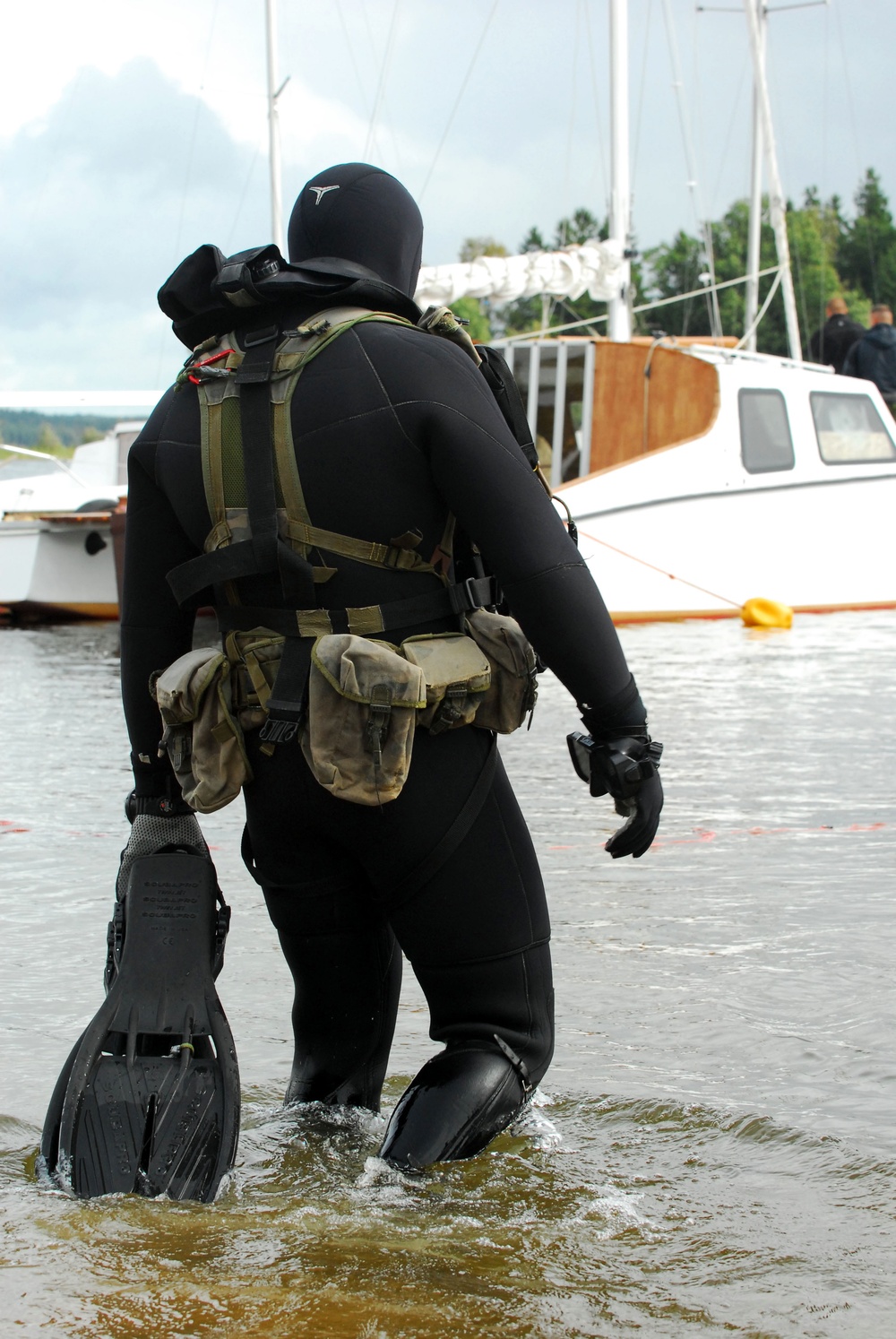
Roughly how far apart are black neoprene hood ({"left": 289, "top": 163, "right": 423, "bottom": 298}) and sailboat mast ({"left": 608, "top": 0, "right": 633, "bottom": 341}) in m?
15.1

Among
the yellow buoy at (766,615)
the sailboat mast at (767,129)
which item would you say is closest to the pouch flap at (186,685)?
the yellow buoy at (766,615)

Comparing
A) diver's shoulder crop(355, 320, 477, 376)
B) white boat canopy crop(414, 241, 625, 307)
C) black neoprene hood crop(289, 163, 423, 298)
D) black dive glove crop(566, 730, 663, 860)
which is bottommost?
black dive glove crop(566, 730, 663, 860)

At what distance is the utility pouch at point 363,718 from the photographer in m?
2.25

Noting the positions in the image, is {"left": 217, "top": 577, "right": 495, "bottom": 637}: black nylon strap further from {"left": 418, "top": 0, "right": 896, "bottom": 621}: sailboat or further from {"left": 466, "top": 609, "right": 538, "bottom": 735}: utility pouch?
{"left": 418, "top": 0, "right": 896, "bottom": 621}: sailboat

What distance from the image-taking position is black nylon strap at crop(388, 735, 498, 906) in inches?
93.0

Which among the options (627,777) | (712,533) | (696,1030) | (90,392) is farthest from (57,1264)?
(90,392)

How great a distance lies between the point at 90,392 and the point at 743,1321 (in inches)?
875

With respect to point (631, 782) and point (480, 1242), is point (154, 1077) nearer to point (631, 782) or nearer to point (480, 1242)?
point (480, 1242)

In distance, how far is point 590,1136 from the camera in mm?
2959

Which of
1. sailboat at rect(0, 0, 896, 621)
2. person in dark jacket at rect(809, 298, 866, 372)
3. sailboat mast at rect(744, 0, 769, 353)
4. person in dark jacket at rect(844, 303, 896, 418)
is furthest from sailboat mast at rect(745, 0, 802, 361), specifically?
sailboat at rect(0, 0, 896, 621)

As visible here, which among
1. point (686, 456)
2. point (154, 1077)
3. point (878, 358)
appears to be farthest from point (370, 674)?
point (878, 358)

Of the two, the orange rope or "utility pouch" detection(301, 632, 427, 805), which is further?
the orange rope

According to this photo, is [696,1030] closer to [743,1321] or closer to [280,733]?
[743,1321]

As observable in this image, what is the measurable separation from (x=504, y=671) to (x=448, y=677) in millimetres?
128
